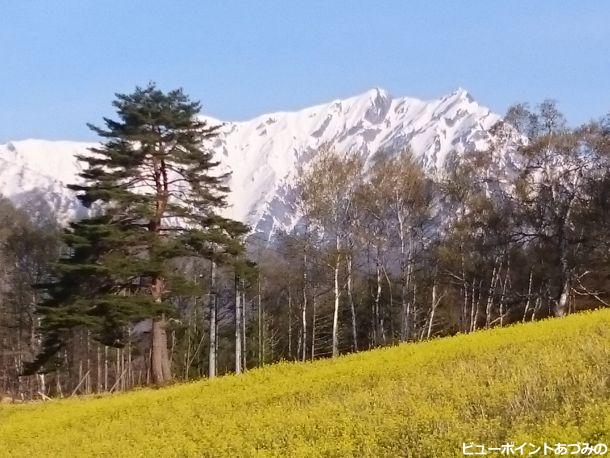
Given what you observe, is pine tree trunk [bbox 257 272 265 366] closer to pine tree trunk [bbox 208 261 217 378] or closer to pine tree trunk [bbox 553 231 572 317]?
pine tree trunk [bbox 208 261 217 378]

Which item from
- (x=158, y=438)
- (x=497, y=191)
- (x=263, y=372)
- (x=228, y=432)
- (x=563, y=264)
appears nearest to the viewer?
(x=228, y=432)

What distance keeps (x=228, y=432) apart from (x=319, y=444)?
277 centimetres

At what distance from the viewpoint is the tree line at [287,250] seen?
1118 inches

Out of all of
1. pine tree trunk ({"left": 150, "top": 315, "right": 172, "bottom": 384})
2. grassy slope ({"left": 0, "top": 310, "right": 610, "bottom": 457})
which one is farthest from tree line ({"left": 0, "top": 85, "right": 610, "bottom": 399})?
grassy slope ({"left": 0, "top": 310, "right": 610, "bottom": 457})

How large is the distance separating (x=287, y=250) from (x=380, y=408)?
3404cm

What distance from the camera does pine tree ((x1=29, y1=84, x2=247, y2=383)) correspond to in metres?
27.2

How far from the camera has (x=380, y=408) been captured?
35.9ft

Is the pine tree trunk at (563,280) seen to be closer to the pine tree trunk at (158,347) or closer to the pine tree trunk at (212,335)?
the pine tree trunk at (212,335)

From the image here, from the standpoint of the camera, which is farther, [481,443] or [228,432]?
[228,432]

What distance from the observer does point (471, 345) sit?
1620 centimetres

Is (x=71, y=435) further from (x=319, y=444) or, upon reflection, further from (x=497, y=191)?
(x=497, y=191)

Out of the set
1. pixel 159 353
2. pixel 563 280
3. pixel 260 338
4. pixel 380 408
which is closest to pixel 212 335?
pixel 159 353

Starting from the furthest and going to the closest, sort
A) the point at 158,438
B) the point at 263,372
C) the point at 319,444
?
the point at 263,372 < the point at 158,438 < the point at 319,444

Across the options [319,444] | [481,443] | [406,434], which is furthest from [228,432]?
[481,443]
